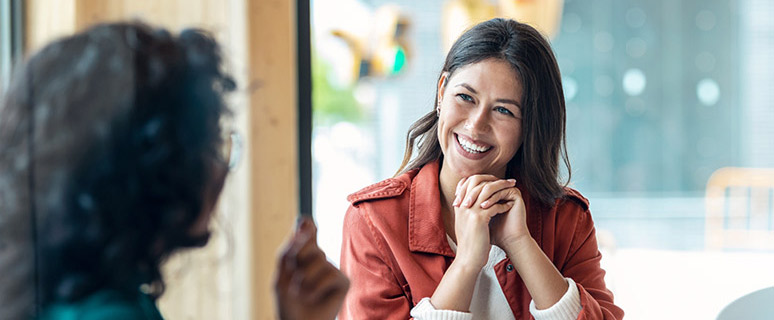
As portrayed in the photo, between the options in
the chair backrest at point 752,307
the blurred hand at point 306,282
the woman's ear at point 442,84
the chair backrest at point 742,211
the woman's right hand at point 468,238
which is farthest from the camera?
the chair backrest at point 742,211

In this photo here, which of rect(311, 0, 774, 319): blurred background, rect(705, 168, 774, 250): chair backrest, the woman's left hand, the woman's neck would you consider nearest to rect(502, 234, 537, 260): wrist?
the woman's left hand

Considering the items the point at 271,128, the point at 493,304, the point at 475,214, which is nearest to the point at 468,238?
the point at 475,214

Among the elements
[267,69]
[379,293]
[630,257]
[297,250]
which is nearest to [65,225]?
[297,250]

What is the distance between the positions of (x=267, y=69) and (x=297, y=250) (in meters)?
0.54

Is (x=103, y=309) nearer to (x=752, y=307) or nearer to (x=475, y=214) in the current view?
(x=475, y=214)

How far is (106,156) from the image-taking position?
1.97 ft

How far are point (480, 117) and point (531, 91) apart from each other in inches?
3.2

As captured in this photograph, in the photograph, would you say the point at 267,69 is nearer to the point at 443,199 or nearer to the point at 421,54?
the point at 443,199

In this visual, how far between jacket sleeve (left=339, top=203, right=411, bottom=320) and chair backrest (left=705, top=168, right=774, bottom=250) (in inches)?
151

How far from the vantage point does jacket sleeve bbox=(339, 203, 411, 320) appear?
39.2 inches

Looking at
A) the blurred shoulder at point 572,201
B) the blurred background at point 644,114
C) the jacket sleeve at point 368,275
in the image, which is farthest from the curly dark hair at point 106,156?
the blurred background at point 644,114

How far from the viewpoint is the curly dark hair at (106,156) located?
23.6 inches

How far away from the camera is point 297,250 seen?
70 centimetres

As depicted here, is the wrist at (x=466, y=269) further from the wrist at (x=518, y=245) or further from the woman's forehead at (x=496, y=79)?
the woman's forehead at (x=496, y=79)
